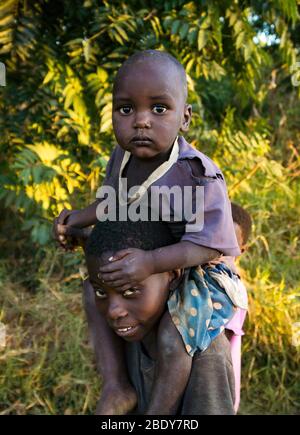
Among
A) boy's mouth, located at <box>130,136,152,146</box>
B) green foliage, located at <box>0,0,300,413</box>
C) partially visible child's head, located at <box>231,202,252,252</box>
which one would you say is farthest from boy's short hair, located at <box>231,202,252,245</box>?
boy's mouth, located at <box>130,136,152,146</box>

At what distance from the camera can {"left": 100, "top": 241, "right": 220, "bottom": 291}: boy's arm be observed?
5.29ft

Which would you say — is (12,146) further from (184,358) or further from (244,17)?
(184,358)

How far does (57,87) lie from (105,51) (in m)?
0.34

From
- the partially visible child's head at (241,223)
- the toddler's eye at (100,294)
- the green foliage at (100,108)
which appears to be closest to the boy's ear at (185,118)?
the toddler's eye at (100,294)

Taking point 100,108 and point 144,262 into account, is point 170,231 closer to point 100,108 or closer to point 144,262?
point 144,262

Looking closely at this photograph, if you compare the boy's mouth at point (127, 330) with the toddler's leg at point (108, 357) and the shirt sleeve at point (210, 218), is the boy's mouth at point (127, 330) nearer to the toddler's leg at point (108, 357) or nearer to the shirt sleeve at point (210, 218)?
the toddler's leg at point (108, 357)

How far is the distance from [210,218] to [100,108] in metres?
2.15

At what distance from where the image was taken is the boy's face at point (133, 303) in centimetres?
169

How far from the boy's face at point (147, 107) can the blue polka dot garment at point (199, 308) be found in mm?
365

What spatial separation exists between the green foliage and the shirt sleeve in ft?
5.62

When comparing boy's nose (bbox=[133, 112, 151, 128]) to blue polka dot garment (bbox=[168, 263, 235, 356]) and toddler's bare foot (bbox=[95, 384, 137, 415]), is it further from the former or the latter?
toddler's bare foot (bbox=[95, 384, 137, 415])

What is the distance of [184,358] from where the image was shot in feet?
5.51

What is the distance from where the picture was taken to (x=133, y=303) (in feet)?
5.54

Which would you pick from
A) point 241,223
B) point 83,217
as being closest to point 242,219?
point 241,223
